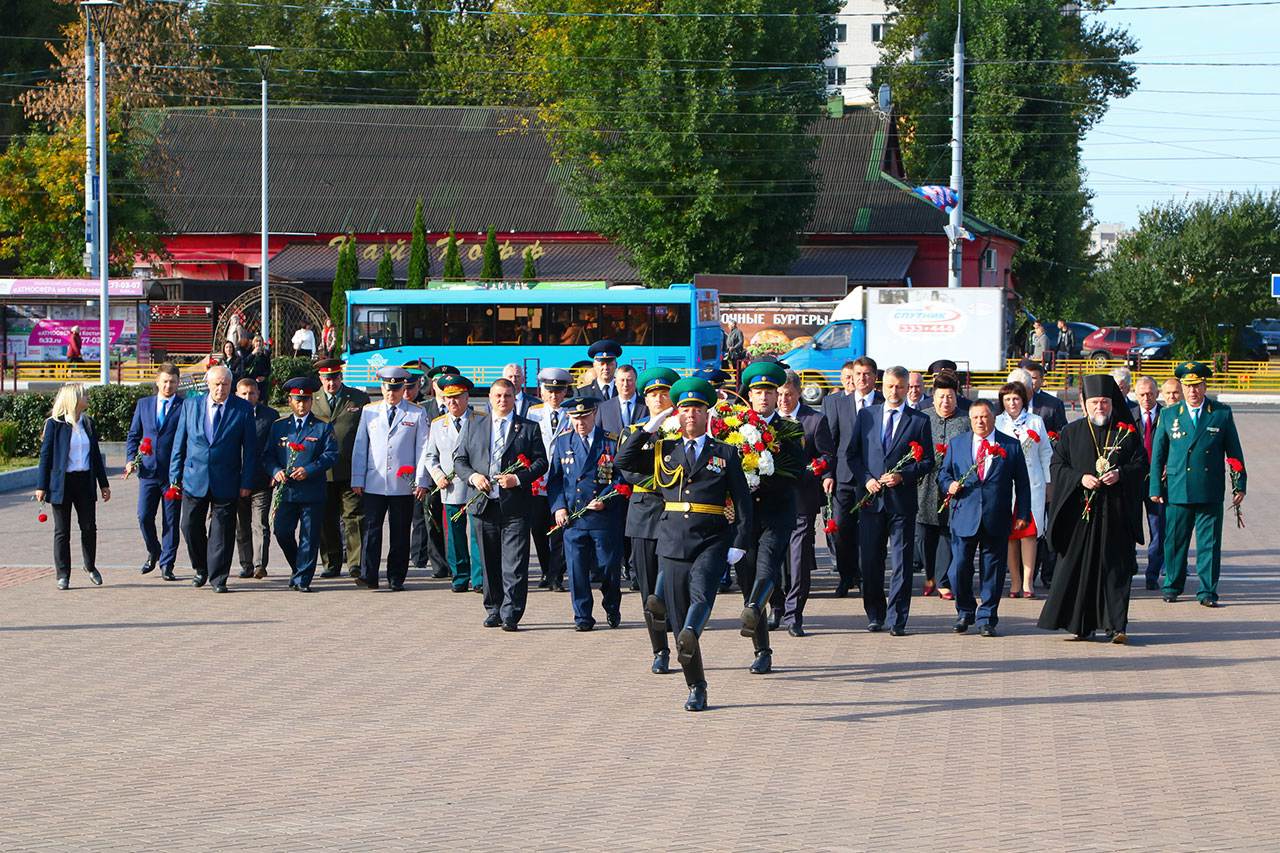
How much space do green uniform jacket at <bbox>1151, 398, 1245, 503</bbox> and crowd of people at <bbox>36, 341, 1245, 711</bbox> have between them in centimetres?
2

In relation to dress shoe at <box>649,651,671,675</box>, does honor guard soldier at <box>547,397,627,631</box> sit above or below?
above

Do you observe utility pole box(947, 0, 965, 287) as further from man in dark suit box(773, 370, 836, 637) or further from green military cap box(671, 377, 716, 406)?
green military cap box(671, 377, 716, 406)

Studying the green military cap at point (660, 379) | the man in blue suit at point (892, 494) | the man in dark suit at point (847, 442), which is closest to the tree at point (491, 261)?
the man in dark suit at point (847, 442)

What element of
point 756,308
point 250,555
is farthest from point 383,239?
point 250,555

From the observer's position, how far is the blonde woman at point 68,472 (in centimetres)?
1363

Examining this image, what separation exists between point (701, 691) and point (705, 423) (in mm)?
1537

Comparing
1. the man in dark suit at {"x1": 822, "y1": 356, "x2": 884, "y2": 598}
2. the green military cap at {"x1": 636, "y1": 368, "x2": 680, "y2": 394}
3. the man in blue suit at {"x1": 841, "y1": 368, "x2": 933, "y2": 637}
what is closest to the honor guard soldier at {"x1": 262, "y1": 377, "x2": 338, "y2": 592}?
the green military cap at {"x1": 636, "y1": 368, "x2": 680, "y2": 394}

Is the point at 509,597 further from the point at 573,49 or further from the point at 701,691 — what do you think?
the point at 573,49

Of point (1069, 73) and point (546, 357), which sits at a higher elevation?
point (1069, 73)

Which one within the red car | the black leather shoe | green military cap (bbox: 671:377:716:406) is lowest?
the black leather shoe

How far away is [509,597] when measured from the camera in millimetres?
11797

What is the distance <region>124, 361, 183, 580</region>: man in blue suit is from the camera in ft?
46.8

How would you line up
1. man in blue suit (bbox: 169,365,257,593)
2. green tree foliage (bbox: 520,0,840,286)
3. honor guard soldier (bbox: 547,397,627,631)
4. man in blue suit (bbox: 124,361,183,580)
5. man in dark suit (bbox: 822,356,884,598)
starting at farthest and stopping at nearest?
green tree foliage (bbox: 520,0,840,286), man in blue suit (bbox: 124,361,183,580), man in blue suit (bbox: 169,365,257,593), man in dark suit (bbox: 822,356,884,598), honor guard soldier (bbox: 547,397,627,631)

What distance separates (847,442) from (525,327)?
29.2m
